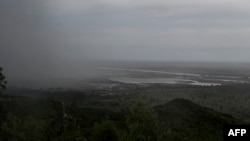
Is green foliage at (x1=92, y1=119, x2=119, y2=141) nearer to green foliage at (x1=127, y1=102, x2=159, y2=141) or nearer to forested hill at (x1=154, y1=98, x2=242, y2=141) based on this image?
green foliage at (x1=127, y1=102, x2=159, y2=141)

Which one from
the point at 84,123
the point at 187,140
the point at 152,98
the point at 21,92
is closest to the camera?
the point at 187,140

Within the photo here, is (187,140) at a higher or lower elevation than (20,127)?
lower

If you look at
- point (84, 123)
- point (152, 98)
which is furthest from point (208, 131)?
point (152, 98)

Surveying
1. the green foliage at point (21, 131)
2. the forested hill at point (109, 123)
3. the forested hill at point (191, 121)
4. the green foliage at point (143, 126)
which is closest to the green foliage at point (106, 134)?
the forested hill at point (109, 123)

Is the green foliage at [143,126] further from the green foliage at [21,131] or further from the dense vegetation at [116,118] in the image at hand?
the green foliage at [21,131]

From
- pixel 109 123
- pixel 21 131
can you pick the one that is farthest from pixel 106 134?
pixel 21 131

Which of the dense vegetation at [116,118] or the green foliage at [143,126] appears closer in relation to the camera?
the green foliage at [143,126]

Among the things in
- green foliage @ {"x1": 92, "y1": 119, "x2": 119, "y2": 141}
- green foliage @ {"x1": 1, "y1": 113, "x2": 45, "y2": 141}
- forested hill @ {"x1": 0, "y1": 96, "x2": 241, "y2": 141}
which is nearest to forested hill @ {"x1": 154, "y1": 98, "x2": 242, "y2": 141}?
forested hill @ {"x1": 0, "y1": 96, "x2": 241, "y2": 141}

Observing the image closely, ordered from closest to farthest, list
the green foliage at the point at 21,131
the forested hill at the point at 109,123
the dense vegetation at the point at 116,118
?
the green foliage at the point at 21,131, the forested hill at the point at 109,123, the dense vegetation at the point at 116,118

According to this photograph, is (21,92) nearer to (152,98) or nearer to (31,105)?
(152,98)

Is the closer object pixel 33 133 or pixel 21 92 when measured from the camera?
pixel 33 133

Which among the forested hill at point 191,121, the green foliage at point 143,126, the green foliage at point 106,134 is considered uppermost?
the green foliage at point 143,126
